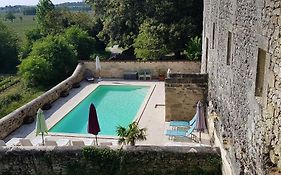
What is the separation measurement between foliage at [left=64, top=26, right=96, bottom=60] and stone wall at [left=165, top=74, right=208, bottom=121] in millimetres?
14902

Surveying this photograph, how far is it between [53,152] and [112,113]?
6702 mm

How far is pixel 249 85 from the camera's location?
255 inches

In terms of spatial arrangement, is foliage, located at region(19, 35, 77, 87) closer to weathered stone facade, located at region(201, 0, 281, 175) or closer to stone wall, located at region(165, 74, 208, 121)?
stone wall, located at region(165, 74, 208, 121)

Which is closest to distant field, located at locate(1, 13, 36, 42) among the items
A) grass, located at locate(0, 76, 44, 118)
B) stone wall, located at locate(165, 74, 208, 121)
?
grass, located at locate(0, 76, 44, 118)

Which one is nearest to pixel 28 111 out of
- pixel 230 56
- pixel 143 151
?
pixel 143 151

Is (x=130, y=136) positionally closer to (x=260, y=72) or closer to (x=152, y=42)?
(x=260, y=72)

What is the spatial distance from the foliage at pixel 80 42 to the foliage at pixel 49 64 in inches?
141

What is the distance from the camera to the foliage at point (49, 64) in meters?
21.3

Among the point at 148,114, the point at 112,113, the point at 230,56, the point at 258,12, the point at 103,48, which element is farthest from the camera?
the point at 103,48

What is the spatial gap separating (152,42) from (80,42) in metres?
6.85

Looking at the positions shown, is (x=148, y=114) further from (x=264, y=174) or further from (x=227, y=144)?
(x=264, y=174)

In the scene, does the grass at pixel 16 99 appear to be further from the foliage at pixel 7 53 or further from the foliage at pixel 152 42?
the foliage at pixel 7 53

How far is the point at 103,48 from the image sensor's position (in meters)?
35.5

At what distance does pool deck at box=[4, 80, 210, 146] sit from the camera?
485 inches
